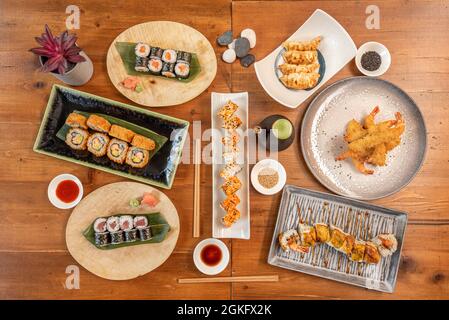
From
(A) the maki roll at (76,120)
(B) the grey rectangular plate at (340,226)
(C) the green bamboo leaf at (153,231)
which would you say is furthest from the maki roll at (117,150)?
(B) the grey rectangular plate at (340,226)

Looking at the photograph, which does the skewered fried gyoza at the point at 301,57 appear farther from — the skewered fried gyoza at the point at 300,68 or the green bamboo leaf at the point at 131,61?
the green bamboo leaf at the point at 131,61

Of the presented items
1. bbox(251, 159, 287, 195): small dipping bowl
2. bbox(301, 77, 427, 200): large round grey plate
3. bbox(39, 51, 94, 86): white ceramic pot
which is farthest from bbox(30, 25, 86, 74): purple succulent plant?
bbox(301, 77, 427, 200): large round grey plate

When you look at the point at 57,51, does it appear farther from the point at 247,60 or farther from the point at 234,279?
the point at 234,279

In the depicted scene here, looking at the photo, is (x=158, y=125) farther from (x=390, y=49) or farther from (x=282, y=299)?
(x=390, y=49)

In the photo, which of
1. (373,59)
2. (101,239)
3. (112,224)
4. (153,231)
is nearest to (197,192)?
(153,231)

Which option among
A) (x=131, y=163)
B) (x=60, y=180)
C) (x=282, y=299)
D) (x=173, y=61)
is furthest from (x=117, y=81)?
(x=282, y=299)
